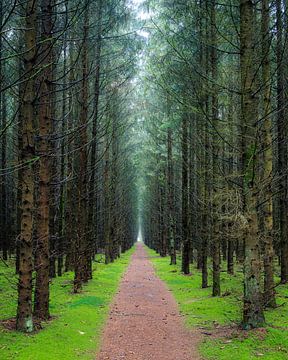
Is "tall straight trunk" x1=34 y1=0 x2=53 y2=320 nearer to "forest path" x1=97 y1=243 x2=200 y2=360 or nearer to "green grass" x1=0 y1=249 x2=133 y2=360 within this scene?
"green grass" x1=0 y1=249 x2=133 y2=360

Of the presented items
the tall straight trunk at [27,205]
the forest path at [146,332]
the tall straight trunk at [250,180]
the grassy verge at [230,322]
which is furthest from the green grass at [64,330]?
the tall straight trunk at [250,180]

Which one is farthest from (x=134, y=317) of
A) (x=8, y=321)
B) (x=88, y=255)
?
(x=88, y=255)

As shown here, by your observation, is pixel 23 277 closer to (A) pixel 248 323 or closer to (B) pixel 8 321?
(B) pixel 8 321

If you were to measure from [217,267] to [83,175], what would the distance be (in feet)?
17.4

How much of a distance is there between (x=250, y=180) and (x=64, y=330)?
4.72 metres

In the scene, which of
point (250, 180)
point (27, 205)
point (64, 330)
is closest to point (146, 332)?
point (64, 330)

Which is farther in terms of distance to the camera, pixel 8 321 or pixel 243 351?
pixel 8 321

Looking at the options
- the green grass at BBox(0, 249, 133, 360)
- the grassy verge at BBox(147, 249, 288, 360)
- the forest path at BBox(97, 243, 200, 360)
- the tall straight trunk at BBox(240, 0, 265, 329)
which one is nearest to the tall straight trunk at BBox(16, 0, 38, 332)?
the green grass at BBox(0, 249, 133, 360)

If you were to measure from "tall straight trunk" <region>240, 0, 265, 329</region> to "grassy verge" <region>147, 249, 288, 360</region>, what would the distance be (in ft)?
1.11

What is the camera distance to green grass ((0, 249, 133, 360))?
20.3ft

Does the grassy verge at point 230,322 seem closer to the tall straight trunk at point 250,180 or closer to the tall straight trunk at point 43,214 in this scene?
the tall straight trunk at point 250,180

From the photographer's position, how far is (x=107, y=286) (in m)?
15.1

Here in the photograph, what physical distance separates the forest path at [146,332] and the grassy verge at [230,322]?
35 cm

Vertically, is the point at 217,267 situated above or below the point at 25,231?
below
